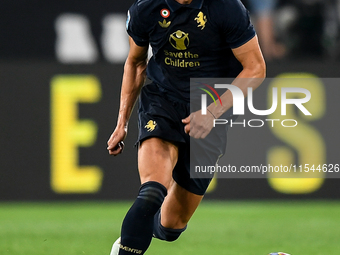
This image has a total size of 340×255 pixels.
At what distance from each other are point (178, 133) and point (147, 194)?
565mm

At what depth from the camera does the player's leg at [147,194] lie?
354 centimetres

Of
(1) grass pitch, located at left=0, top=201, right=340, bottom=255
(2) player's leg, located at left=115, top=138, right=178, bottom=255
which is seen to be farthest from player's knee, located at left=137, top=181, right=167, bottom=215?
(1) grass pitch, located at left=0, top=201, right=340, bottom=255

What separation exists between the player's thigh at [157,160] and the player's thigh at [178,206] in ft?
1.61

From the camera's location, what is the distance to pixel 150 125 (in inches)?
159

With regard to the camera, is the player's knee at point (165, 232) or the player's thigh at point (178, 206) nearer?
the player's thigh at point (178, 206)

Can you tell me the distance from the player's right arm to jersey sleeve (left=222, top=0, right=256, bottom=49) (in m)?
0.60

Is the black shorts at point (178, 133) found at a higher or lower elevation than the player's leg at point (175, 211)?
higher

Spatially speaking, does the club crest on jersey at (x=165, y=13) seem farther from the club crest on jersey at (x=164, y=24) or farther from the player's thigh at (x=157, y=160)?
the player's thigh at (x=157, y=160)

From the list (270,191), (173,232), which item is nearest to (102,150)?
(270,191)

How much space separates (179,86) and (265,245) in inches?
76.2

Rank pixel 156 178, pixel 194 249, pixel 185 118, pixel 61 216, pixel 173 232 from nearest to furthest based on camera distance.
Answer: pixel 156 178
pixel 185 118
pixel 173 232
pixel 194 249
pixel 61 216

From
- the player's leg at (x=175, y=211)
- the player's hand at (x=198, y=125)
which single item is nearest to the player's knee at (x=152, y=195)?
the player's hand at (x=198, y=125)

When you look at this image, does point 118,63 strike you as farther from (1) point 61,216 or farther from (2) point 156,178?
(2) point 156,178

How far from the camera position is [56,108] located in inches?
301
